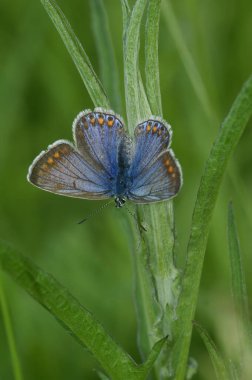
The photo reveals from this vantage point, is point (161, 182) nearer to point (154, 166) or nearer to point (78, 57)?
Answer: point (154, 166)

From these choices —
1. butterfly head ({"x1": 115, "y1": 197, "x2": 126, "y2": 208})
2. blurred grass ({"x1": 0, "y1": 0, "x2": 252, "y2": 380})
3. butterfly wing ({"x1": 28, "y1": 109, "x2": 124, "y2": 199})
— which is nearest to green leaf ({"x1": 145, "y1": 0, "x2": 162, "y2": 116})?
butterfly wing ({"x1": 28, "y1": 109, "x2": 124, "y2": 199})

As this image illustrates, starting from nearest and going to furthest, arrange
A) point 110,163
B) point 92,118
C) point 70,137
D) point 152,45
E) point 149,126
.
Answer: point 152,45 → point 149,126 → point 92,118 → point 110,163 → point 70,137

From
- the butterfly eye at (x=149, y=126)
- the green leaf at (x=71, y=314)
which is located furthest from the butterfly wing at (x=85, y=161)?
the green leaf at (x=71, y=314)

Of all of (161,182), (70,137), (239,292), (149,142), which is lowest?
(239,292)

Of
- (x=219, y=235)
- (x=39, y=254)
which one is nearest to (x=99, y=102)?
(x=219, y=235)

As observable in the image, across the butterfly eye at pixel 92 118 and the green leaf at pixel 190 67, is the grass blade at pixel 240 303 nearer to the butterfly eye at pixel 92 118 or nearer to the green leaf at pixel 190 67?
the butterfly eye at pixel 92 118

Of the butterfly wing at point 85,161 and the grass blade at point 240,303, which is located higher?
the butterfly wing at point 85,161

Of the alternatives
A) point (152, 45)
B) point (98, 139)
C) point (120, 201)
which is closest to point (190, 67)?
point (98, 139)
